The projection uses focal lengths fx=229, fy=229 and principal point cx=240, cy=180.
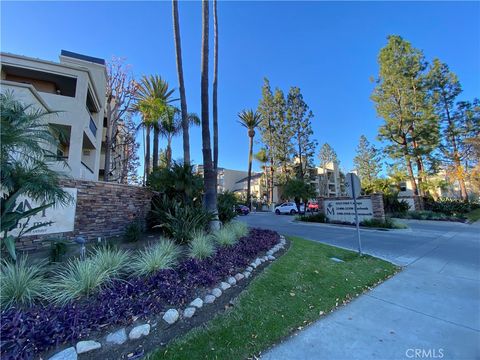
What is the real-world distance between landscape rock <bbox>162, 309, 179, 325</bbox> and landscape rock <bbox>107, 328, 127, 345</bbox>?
484 millimetres

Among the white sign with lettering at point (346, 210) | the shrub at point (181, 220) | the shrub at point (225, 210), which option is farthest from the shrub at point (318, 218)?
the shrub at point (181, 220)

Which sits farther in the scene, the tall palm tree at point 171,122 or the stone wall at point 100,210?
the tall palm tree at point 171,122

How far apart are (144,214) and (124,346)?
6.39 metres

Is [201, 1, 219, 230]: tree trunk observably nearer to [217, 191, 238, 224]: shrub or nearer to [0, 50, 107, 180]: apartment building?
[217, 191, 238, 224]: shrub

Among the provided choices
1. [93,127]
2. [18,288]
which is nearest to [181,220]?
[18,288]

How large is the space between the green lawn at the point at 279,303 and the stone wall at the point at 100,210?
514 centimetres

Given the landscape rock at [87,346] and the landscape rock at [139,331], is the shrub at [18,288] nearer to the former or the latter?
the landscape rock at [87,346]

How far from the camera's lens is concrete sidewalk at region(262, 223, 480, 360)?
2605 mm

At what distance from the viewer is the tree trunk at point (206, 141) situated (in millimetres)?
7863

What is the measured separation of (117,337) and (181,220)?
13.1 feet

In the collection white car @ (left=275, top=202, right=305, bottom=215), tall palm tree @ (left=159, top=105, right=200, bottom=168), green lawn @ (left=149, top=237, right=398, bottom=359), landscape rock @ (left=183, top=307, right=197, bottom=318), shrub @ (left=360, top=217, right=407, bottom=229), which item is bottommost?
green lawn @ (left=149, top=237, right=398, bottom=359)

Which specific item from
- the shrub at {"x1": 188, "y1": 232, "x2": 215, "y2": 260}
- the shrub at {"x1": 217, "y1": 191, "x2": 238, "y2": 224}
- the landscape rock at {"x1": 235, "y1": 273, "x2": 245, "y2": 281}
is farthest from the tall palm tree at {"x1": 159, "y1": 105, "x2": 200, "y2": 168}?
the landscape rock at {"x1": 235, "y1": 273, "x2": 245, "y2": 281}

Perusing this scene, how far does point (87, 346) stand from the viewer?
234 cm

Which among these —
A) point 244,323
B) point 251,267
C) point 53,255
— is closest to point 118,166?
point 53,255
